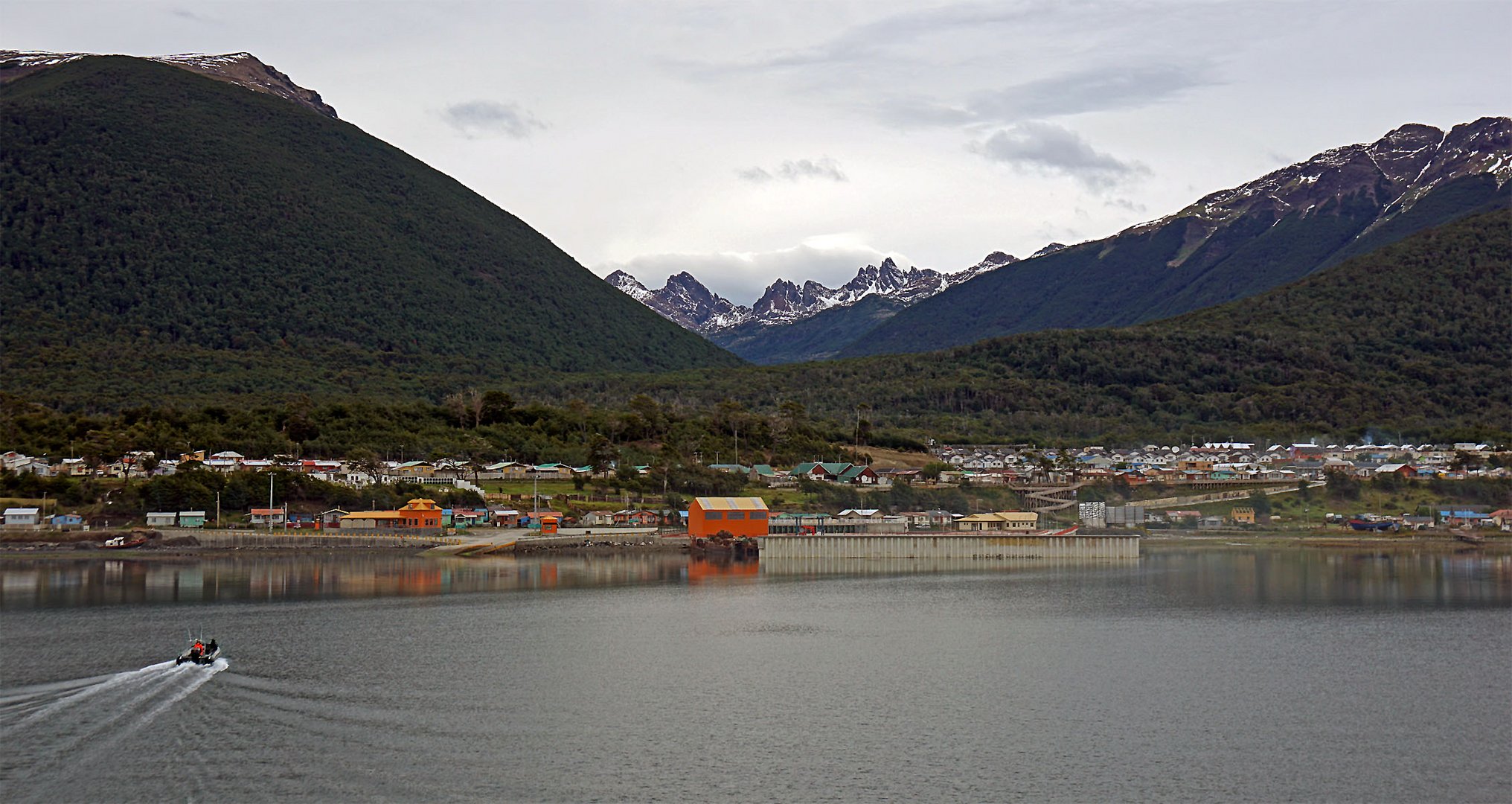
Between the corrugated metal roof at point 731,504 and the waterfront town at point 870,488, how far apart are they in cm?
60

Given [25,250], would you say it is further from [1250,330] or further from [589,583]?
[1250,330]

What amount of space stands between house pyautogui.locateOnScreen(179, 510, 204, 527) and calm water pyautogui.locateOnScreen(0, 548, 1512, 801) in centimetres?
1448

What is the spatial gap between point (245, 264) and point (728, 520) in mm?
90013

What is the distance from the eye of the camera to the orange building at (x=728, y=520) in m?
69.8

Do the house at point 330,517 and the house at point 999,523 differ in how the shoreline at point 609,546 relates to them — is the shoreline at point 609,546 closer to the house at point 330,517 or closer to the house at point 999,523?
the house at point 330,517

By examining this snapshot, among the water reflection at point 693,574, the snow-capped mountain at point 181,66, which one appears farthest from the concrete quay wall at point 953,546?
the snow-capped mountain at point 181,66

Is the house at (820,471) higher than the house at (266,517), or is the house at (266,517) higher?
the house at (820,471)

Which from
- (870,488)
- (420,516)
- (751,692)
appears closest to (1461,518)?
(870,488)

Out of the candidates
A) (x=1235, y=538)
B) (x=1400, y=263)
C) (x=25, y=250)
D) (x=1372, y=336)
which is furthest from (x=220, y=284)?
(x=1400, y=263)

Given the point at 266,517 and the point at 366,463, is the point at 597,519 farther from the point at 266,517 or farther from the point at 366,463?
the point at 366,463

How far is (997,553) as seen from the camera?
228ft

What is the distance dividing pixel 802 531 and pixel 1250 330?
317 feet

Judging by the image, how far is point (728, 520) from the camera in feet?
230

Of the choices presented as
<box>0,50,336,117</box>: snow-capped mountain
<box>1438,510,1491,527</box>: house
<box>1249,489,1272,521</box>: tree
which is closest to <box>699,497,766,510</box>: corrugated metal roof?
<box>1249,489,1272,521</box>: tree
